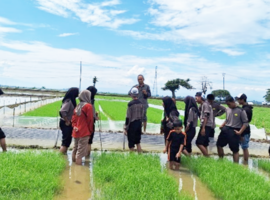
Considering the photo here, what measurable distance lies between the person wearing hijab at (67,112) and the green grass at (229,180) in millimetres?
2602

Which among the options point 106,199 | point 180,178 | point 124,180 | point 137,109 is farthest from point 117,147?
point 106,199

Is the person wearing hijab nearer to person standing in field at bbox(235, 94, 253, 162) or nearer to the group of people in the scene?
the group of people

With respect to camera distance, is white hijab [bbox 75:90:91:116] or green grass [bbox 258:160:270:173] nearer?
white hijab [bbox 75:90:91:116]

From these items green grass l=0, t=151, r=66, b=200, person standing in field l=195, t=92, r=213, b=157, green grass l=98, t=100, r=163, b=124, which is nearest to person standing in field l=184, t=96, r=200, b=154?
person standing in field l=195, t=92, r=213, b=157

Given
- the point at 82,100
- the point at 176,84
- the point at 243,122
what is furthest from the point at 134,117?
the point at 176,84

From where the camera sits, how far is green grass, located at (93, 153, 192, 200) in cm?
370

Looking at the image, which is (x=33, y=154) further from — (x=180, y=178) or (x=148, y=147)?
(x=148, y=147)

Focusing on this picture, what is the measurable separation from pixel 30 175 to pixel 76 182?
71 cm

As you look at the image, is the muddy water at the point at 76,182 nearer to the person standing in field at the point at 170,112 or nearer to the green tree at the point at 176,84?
the person standing in field at the point at 170,112

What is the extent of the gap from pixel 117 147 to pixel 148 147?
2.92ft

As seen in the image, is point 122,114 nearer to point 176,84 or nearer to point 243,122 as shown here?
point 243,122

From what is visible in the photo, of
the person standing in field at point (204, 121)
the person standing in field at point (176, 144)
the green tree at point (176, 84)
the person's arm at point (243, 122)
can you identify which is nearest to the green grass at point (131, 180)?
the person standing in field at point (176, 144)

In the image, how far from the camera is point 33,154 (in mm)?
5324

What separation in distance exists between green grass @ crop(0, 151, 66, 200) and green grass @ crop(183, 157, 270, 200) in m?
2.36
